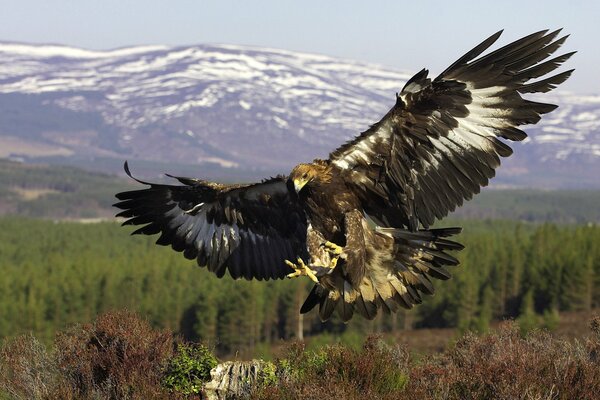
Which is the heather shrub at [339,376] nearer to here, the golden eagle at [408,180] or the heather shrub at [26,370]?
the golden eagle at [408,180]

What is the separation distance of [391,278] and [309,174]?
2056 mm

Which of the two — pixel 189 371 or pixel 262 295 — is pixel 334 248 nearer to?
pixel 189 371

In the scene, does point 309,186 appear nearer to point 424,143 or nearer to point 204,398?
point 424,143

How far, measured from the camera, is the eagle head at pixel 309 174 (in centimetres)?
1303

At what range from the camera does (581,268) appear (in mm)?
80438

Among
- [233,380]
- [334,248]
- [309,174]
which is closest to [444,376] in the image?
[334,248]

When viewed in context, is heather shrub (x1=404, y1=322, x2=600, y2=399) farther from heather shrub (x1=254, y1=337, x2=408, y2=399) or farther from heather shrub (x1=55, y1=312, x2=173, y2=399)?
heather shrub (x1=55, y1=312, x2=173, y2=399)

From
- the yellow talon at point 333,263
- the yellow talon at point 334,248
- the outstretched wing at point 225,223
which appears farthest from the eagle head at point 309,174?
the outstretched wing at point 225,223

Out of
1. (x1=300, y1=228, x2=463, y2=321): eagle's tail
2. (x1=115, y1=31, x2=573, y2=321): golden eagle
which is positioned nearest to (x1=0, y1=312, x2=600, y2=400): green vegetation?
(x1=300, y1=228, x2=463, y2=321): eagle's tail

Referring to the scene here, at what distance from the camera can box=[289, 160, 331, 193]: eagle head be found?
42.8 ft

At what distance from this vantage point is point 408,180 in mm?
13328

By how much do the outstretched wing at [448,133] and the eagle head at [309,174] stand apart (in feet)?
0.64

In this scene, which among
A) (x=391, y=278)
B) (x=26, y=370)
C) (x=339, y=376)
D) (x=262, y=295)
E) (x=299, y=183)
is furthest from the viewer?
(x=262, y=295)

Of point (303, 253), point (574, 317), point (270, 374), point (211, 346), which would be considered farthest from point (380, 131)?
point (574, 317)
